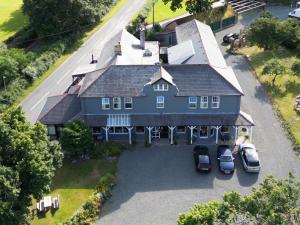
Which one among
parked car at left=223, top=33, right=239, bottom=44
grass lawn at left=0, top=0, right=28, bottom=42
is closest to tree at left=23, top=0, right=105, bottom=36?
grass lawn at left=0, top=0, right=28, bottom=42

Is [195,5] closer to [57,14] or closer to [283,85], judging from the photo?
[57,14]

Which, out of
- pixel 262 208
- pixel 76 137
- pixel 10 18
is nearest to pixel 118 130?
pixel 76 137

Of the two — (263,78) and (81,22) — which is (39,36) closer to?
(81,22)

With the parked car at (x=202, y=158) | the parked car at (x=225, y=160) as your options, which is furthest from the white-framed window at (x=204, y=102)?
the parked car at (x=225, y=160)

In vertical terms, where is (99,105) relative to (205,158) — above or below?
above

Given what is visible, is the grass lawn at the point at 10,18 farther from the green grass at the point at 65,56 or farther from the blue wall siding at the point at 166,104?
the blue wall siding at the point at 166,104

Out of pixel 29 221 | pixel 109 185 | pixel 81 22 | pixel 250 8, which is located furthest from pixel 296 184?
pixel 250 8
